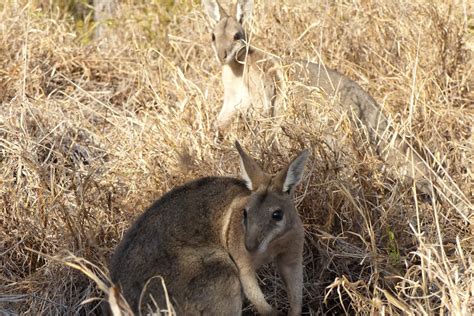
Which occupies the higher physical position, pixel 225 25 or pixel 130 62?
pixel 225 25

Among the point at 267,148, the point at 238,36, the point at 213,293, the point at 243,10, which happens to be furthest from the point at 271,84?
the point at 213,293

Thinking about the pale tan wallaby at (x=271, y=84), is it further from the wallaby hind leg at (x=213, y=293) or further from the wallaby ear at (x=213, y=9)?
the wallaby hind leg at (x=213, y=293)

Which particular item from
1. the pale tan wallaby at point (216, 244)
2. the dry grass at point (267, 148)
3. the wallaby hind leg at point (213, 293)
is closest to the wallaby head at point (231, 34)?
the dry grass at point (267, 148)

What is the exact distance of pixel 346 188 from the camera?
5.46 meters

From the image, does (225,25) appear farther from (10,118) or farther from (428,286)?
(428,286)

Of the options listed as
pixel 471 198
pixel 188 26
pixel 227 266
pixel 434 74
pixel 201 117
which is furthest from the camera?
pixel 188 26

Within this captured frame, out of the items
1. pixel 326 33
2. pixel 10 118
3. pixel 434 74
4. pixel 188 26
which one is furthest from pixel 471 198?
pixel 188 26

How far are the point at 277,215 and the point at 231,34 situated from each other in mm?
2987

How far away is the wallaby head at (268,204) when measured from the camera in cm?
466

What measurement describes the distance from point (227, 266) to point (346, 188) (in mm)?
1040

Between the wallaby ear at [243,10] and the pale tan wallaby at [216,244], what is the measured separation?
9.40 ft

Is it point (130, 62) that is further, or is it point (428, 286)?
point (130, 62)

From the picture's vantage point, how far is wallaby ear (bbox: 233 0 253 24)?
7.64 meters

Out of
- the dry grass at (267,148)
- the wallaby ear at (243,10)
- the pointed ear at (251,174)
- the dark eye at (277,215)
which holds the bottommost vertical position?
the dry grass at (267,148)
